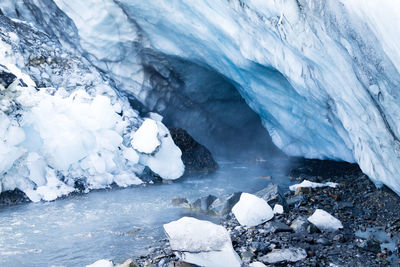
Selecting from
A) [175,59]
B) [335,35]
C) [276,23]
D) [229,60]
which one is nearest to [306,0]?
[335,35]

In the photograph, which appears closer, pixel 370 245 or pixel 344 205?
pixel 370 245

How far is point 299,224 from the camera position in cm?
467

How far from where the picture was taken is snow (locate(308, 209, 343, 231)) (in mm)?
4680

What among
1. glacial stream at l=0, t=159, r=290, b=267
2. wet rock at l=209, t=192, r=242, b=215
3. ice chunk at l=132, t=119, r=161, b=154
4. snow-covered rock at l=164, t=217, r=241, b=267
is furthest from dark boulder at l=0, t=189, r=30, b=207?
snow-covered rock at l=164, t=217, r=241, b=267

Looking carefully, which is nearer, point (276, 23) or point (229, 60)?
point (276, 23)

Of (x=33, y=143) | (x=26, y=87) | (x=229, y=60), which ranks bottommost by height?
(x=33, y=143)

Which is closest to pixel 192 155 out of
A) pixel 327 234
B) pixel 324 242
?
pixel 327 234

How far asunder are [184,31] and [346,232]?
5.71 meters

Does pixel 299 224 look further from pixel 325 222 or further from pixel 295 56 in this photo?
pixel 295 56

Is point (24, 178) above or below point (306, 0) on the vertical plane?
below

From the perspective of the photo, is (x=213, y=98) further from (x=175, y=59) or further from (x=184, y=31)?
(x=184, y=31)

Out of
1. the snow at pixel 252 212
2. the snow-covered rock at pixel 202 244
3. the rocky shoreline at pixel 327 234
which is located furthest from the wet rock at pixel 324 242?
the snow-covered rock at pixel 202 244

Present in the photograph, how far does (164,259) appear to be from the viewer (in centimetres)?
400

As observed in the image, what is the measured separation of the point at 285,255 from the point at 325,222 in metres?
1.15
